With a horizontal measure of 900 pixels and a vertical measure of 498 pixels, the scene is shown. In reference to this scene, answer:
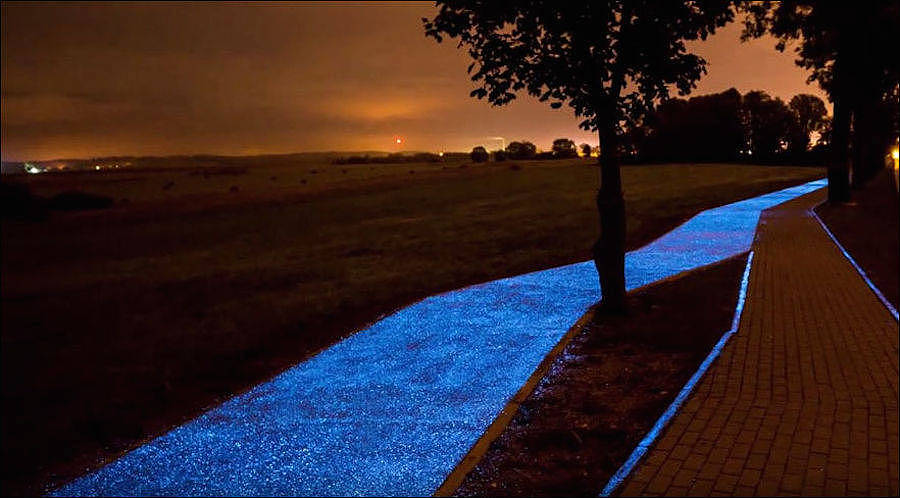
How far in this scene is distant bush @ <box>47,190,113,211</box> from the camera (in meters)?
36.2

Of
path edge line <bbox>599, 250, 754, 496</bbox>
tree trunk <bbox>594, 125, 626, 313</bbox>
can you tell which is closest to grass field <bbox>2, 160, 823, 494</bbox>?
tree trunk <bbox>594, 125, 626, 313</bbox>

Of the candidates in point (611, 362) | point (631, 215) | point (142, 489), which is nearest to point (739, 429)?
point (611, 362)

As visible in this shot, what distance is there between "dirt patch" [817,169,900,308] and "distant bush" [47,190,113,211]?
123 ft

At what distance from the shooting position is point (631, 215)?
21734 millimetres

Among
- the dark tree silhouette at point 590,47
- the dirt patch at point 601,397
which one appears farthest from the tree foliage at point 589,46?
the dirt patch at point 601,397

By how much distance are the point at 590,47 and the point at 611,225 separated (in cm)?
232

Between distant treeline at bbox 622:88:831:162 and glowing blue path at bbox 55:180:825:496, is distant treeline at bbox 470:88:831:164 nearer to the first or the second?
distant treeline at bbox 622:88:831:162

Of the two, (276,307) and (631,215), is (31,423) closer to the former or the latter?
(276,307)

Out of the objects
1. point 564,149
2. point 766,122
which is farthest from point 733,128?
point 564,149

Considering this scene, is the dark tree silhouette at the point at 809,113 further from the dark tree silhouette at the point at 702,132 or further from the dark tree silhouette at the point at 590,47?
the dark tree silhouette at the point at 590,47

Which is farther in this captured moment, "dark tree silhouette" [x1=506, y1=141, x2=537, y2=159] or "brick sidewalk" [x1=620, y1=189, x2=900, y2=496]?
"dark tree silhouette" [x1=506, y1=141, x2=537, y2=159]

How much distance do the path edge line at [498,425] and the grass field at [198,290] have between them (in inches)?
120

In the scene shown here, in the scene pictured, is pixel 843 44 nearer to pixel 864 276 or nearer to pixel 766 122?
pixel 864 276

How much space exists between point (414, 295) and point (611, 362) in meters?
4.88
